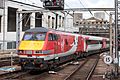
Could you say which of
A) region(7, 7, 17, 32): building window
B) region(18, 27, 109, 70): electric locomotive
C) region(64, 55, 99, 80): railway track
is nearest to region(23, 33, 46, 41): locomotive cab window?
region(18, 27, 109, 70): electric locomotive

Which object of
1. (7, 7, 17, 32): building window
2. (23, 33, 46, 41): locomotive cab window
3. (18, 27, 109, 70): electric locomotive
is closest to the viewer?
(18, 27, 109, 70): electric locomotive

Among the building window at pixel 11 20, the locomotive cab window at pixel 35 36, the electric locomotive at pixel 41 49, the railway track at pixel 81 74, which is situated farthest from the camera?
the building window at pixel 11 20

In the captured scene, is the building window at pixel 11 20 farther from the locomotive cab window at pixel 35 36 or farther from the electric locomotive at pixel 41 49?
the locomotive cab window at pixel 35 36

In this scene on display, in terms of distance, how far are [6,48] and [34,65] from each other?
2452 cm

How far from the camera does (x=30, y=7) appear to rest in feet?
161

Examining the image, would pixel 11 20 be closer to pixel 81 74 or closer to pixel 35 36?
pixel 35 36

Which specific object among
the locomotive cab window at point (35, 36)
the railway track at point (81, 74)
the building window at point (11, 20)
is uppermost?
the building window at point (11, 20)

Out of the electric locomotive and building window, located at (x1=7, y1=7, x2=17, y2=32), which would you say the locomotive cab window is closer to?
the electric locomotive

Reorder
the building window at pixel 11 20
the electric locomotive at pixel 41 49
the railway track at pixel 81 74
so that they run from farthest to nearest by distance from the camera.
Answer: the building window at pixel 11 20, the electric locomotive at pixel 41 49, the railway track at pixel 81 74

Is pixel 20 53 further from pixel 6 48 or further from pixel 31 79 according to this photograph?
pixel 6 48

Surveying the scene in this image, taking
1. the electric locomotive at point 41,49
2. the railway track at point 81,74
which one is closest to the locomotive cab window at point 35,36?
the electric locomotive at point 41,49

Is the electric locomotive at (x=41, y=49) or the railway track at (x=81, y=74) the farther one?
the electric locomotive at (x=41, y=49)

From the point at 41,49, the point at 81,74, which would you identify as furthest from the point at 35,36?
the point at 81,74

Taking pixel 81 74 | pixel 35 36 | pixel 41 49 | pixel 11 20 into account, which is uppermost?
pixel 11 20
